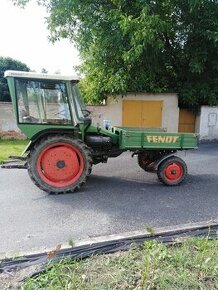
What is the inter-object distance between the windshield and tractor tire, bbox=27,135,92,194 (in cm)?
37

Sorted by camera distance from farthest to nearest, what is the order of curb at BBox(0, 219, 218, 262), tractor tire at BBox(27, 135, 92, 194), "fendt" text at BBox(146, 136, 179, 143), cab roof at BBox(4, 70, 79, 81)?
"fendt" text at BBox(146, 136, 179, 143)
tractor tire at BBox(27, 135, 92, 194)
cab roof at BBox(4, 70, 79, 81)
curb at BBox(0, 219, 218, 262)

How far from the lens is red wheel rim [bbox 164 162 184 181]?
19.7 feet

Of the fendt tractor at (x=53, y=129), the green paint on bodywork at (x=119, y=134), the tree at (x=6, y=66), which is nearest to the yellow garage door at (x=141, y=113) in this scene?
the green paint on bodywork at (x=119, y=134)

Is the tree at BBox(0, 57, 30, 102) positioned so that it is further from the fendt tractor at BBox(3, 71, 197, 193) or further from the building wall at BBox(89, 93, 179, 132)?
the fendt tractor at BBox(3, 71, 197, 193)

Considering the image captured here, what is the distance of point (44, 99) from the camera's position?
5.36 meters

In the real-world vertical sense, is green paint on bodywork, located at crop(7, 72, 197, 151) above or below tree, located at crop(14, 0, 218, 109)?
below

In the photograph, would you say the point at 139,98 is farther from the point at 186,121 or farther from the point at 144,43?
the point at 144,43

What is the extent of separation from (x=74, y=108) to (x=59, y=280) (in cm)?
337

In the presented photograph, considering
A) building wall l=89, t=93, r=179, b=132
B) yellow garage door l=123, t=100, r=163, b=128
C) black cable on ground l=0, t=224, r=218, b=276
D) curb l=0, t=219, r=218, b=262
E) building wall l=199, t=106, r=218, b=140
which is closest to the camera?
black cable on ground l=0, t=224, r=218, b=276

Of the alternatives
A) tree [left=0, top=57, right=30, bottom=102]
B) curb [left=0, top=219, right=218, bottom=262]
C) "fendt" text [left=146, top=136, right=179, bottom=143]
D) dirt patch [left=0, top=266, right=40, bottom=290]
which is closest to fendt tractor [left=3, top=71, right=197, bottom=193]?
"fendt" text [left=146, top=136, right=179, bottom=143]

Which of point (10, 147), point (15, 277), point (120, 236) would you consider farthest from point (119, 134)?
point (10, 147)

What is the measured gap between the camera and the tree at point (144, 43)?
9.54m

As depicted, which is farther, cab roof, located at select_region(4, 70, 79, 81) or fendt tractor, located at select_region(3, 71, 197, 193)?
fendt tractor, located at select_region(3, 71, 197, 193)

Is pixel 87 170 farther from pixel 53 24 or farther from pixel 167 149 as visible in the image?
pixel 53 24
